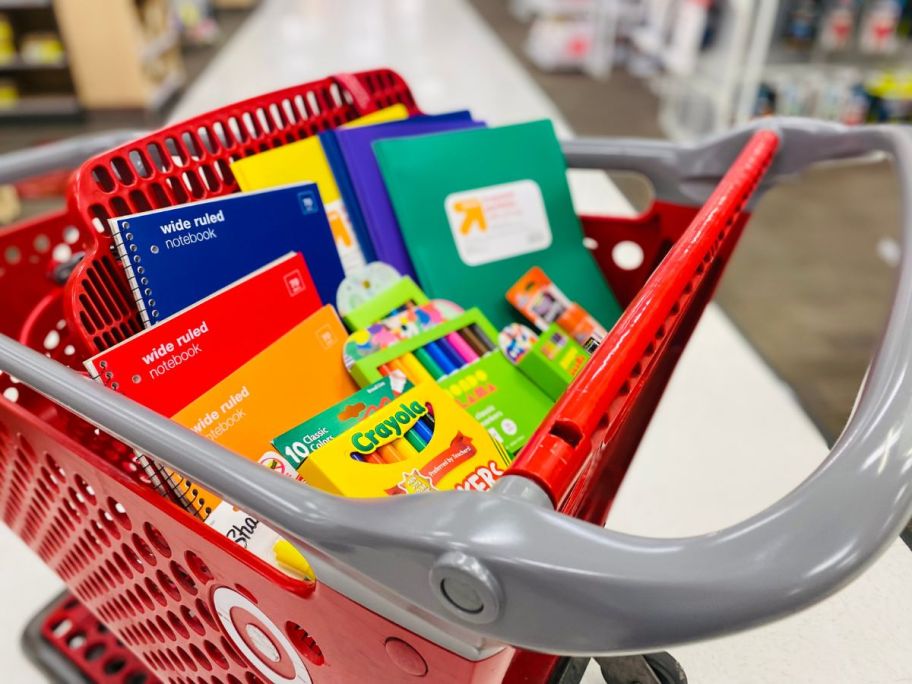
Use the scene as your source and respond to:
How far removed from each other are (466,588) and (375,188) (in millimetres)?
675

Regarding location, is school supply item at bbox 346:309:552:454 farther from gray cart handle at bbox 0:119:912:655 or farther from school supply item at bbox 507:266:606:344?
gray cart handle at bbox 0:119:912:655

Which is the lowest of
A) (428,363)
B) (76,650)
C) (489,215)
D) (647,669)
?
(76,650)

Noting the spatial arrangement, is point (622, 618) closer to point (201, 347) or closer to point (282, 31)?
point (201, 347)

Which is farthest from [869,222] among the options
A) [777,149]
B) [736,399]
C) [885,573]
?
[885,573]

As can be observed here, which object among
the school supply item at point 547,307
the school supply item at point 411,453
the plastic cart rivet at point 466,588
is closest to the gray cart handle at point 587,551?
the plastic cart rivet at point 466,588

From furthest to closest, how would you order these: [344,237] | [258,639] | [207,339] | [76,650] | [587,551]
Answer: [76,650] < [344,237] < [207,339] < [258,639] < [587,551]

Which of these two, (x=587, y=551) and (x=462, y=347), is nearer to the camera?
(x=587, y=551)

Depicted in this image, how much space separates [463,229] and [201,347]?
411mm

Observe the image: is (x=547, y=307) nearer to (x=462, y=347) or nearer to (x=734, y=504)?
(x=462, y=347)

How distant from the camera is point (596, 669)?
0.95 meters

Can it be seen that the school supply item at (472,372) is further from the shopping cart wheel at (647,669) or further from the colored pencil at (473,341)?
the shopping cart wheel at (647,669)

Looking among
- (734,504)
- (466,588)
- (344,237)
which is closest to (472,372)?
(344,237)

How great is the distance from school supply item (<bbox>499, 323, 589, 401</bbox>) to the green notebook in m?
0.11

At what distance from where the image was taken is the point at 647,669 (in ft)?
2.76
